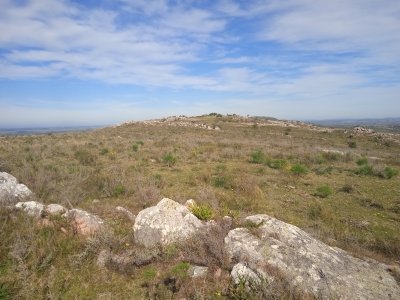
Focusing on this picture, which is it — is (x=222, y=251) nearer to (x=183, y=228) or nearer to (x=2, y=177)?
(x=183, y=228)

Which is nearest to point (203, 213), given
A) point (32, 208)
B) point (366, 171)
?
point (32, 208)

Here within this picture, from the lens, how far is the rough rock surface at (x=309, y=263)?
4691 mm

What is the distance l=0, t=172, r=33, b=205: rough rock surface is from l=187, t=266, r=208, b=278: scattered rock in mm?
4574

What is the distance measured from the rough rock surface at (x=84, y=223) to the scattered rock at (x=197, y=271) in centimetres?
216

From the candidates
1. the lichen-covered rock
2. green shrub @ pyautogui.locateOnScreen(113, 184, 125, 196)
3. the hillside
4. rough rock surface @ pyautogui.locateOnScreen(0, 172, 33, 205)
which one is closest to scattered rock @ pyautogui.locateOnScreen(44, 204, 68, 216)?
the lichen-covered rock

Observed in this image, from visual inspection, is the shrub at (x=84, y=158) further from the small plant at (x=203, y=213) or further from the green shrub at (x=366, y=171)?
the green shrub at (x=366, y=171)

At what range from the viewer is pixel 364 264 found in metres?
5.46

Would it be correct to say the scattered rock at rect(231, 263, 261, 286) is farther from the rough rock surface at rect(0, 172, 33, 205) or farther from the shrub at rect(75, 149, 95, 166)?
the shrub at rect(75, 149, 95, 166)

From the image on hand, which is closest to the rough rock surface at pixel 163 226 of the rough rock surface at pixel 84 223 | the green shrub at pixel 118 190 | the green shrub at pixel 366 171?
the rough rock surface at pixel 84 223

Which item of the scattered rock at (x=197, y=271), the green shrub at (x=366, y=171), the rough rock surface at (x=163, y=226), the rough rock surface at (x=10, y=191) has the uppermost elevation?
the rough rock surface at (x=10, y=191)

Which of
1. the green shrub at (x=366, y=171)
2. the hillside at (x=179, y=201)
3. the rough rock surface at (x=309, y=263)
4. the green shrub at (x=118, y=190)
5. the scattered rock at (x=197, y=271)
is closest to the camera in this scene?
the rough rock surface at (x=309, y=263)

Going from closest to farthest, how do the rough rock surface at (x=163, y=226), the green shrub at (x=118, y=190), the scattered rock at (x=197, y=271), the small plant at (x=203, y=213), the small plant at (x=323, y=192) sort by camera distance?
the scattered rock at (x=197, y=271) → the rough rock surface at (x=163, y=226) → the small plant at (x=203, y=213) → the green shrub at (x=118, y=190) → the small plant at (x=323, y=192)

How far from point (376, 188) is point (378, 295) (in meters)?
9.72

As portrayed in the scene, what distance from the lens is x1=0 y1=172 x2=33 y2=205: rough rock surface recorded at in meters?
7.19
